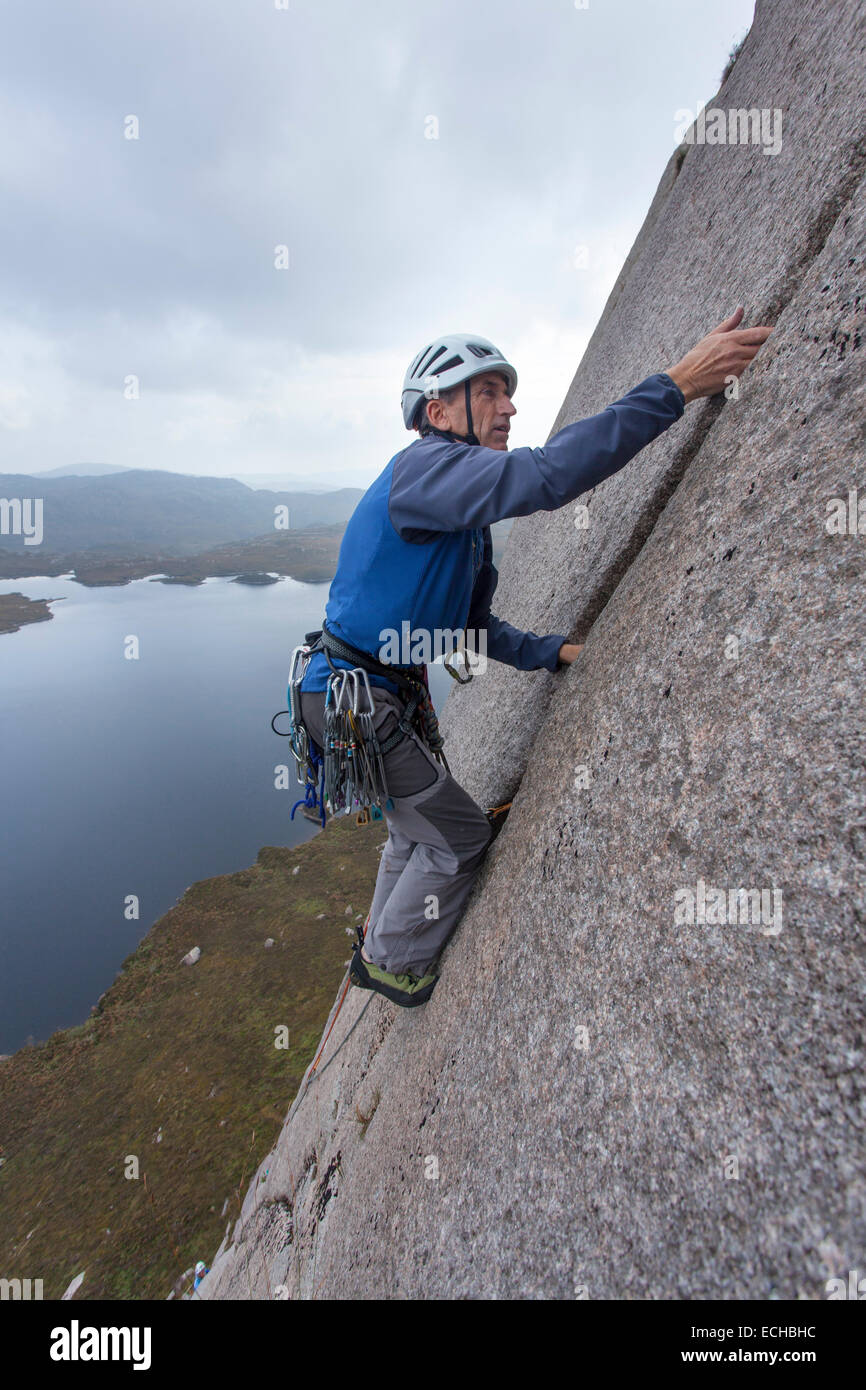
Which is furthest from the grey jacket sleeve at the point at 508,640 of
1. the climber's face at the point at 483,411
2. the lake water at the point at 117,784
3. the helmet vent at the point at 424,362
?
the lake water at the point at 117,784

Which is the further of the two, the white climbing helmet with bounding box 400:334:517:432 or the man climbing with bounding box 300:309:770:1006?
the white climbing helmet with bounding box 400:334:517:432

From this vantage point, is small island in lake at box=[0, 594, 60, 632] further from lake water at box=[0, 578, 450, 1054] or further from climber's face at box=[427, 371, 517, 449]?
climber's face at box=[427, 371, 517, 449]

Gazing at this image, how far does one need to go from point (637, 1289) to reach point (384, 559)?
136 inches

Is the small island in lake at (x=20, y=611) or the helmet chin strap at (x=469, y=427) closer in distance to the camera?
the helmet chin strap at (x=469, y=427)

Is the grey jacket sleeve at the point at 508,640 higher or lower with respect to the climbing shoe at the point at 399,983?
higher

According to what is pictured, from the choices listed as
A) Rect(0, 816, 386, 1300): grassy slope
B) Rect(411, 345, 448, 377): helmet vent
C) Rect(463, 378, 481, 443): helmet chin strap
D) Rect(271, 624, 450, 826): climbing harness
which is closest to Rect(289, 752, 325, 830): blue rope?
Rect(271, 624, 450, 826): climbing harness

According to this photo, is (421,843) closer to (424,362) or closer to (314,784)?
(314,784)

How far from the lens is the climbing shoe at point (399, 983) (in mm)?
4594

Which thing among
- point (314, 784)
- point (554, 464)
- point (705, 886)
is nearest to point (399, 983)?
point (314, 784)

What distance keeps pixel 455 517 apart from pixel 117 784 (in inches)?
3478

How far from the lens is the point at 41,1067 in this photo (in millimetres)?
23312

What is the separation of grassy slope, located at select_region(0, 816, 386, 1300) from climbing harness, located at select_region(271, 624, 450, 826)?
1564cm

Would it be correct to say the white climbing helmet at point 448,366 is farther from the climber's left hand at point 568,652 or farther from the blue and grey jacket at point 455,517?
the climber's left hand at point 568,652

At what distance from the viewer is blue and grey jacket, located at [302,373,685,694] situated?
2812 mm
